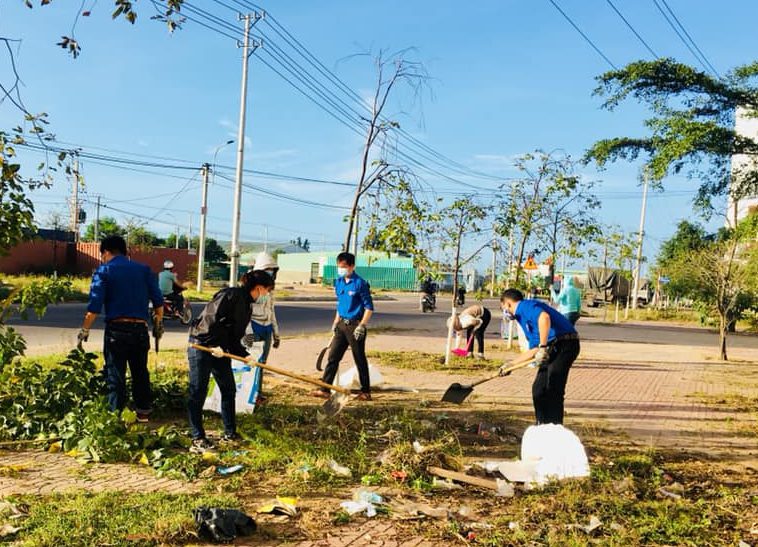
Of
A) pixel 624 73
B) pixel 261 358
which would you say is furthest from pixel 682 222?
pixel 261 358

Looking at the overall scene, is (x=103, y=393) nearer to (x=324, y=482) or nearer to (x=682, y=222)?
(x=324, y=482)

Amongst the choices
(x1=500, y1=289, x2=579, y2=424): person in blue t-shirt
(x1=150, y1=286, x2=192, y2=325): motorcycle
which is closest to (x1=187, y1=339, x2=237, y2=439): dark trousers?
(x1=500, y1=289, x2=579, y2=424): person in blue t-shirt

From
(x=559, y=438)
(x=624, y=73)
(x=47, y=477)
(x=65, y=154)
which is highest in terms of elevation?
(x=624, y=73)

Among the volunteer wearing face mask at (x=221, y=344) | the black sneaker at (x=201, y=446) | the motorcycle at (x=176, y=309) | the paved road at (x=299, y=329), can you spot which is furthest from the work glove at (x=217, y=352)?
the motorcycle at (x=176, y=309)

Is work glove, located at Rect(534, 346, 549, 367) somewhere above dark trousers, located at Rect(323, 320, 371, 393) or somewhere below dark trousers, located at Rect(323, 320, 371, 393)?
above

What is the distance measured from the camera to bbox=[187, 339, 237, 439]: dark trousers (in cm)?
534

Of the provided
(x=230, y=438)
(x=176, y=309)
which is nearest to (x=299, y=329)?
(x=176, y=309)

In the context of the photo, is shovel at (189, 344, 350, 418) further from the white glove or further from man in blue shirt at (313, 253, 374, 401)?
the white glove

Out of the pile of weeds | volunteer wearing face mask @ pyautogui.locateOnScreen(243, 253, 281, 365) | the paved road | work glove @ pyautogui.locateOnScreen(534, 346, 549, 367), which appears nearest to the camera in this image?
the pile of weeds

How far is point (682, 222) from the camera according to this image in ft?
135

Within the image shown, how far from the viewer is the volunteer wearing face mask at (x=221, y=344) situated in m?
5.35

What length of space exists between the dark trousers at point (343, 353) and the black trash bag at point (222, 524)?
12.8 feet

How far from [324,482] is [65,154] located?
155 inches

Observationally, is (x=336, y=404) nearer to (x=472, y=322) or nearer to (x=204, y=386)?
(x=204, y=386)
